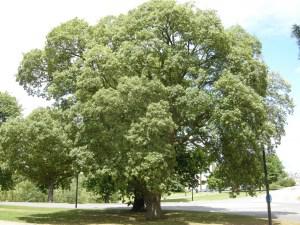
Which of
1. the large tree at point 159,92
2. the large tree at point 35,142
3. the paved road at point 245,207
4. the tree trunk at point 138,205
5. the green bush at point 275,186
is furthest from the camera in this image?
the green bush at point 275,186

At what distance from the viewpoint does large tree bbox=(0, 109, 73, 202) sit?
27.4 metres

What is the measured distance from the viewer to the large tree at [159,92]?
26.1 meters

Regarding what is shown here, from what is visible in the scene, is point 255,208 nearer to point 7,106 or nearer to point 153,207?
point 153,207

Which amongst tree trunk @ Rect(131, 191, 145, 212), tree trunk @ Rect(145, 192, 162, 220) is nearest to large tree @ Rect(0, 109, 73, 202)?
tree trunk @ Rect(145, 192, 162, 220)

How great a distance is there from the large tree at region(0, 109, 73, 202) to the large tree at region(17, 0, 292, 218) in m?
1.23

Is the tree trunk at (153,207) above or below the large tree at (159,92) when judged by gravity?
below

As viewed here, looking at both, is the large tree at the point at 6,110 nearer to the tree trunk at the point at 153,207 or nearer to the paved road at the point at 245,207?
the paved road at the point at 245,207

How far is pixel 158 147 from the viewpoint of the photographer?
25812 mm

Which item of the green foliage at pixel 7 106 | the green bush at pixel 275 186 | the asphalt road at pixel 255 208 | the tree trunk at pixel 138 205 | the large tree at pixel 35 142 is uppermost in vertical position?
the green foliage at pixel 7 106

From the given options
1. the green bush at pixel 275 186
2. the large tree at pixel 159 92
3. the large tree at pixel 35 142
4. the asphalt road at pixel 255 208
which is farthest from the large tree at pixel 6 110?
the green bush at pixel 275 186

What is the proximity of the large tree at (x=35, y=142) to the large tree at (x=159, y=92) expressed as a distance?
1.23 metres

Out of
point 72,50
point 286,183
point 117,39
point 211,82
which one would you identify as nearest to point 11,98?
point 72,50

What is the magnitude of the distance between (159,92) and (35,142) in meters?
8.43

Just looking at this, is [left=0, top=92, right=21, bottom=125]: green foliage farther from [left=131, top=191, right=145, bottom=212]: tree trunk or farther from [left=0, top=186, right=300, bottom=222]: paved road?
[left=131, top=191, right=145, bottom=212]: tree trunk
